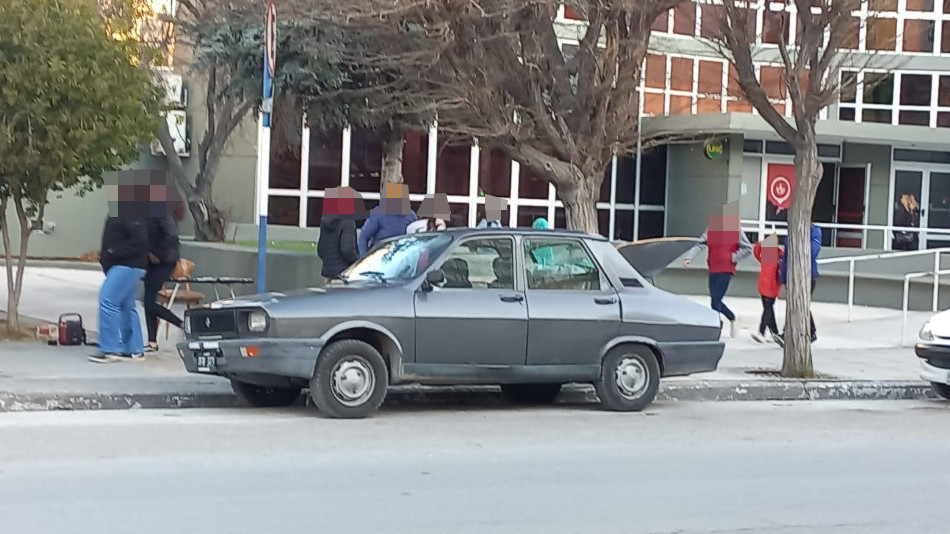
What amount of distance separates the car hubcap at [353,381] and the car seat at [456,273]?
98 centimetres

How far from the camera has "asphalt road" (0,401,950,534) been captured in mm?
6707

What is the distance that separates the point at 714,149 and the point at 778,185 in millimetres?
1910

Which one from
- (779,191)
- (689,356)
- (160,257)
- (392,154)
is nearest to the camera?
(689,356)

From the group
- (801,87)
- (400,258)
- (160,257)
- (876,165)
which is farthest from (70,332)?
(876,165)

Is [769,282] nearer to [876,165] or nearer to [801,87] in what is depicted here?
[801,87]

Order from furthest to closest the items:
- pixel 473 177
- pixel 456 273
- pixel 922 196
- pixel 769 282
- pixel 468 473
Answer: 1. pixel 922 196
2. pixel 473 177
3. pixel 769 282
4. pixel 456 273
5. pixel 468 473

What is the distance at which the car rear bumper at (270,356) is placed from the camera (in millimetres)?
9430

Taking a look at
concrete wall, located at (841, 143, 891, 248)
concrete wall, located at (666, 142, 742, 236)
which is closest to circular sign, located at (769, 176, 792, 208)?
concrete wall, located at (666, 142, 742, 236)

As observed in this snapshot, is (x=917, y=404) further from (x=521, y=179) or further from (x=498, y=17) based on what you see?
(x=521, y=179)

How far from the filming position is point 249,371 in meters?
9.52

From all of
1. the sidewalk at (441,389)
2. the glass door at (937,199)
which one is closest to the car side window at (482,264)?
the sidewalk at (441,389)

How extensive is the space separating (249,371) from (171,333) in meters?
5.88

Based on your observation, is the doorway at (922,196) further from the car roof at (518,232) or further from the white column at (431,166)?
the car roof at (518,232)

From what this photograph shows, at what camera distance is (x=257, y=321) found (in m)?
9.53
